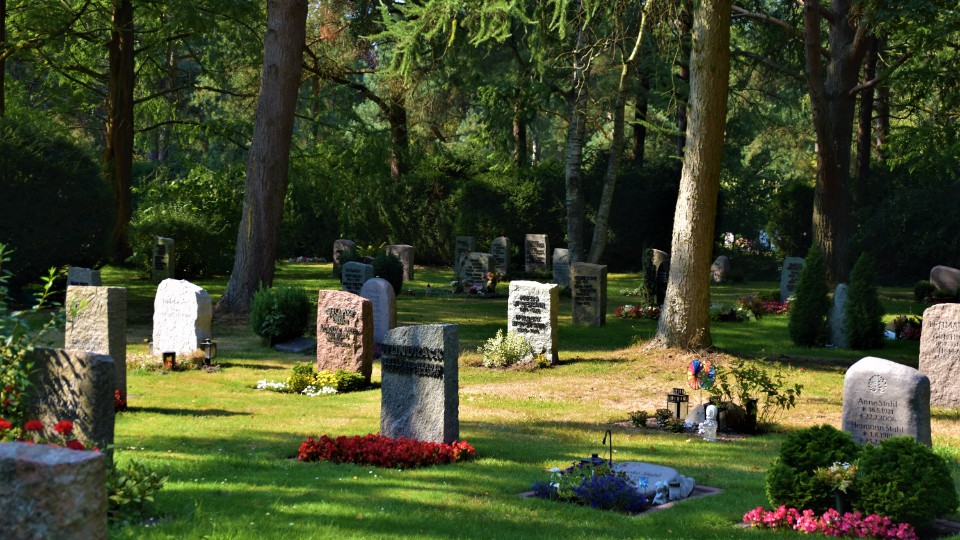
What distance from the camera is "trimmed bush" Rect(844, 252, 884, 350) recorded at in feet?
65.8

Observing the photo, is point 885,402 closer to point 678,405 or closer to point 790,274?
point 678,405

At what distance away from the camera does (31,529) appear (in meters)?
4.35

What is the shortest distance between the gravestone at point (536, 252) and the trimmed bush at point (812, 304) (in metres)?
15.7

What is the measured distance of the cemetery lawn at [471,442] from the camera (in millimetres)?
7793

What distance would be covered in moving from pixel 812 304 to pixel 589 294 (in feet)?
15.9

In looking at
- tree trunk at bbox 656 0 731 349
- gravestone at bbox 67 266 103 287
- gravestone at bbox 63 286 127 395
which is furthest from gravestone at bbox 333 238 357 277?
gravestone at bbox 63 286 127 395

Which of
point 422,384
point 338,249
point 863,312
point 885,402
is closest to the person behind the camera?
point 885,402

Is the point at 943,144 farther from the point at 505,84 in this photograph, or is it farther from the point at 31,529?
the point at 31,529

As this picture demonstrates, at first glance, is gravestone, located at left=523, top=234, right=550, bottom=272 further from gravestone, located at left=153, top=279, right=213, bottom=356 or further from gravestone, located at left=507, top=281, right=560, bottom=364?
gravestone, located at left=153, top=279, right=213, bottom=356

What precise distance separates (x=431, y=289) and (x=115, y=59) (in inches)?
440

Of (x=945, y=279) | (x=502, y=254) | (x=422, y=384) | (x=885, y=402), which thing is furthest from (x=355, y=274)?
(x=885, y=402)

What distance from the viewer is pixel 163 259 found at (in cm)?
3148

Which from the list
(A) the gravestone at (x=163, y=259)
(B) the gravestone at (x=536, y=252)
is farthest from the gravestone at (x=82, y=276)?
(B) the gravestone at (x=536, y=252)

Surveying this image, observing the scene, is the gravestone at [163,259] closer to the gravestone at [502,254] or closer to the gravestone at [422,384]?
the gravestone at [502,254]
